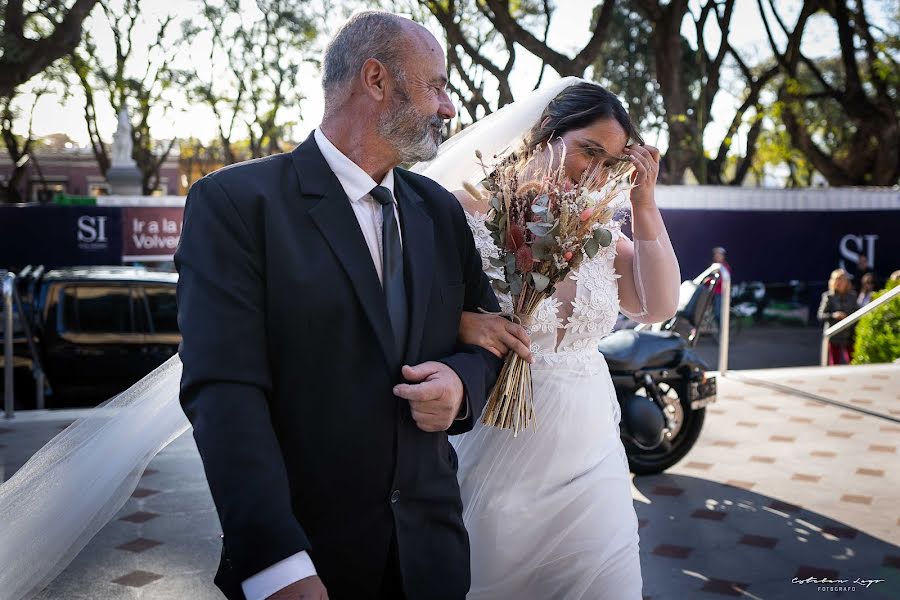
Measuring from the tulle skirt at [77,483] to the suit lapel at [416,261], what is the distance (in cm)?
87

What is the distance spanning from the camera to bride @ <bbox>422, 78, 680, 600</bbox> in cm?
262

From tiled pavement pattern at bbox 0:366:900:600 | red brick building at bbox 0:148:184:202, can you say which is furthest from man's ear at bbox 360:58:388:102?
red brick building at bbox 0:148:184:202

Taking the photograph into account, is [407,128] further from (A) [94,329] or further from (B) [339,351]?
(A) [94,329]

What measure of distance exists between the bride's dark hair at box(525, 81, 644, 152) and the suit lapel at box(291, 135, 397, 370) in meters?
1.22

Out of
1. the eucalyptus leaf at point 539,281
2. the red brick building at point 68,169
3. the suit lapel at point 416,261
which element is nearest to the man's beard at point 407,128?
the suit lapel at point 416,261

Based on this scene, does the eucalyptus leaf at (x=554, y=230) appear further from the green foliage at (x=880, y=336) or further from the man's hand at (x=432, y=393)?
the green foliage at (x=880, y=336)

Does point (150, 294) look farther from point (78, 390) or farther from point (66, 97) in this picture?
point (66, 97)

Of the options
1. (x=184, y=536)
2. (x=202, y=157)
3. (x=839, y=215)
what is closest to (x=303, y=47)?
(x=839, y=215)

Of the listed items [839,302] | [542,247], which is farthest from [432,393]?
[839,302]

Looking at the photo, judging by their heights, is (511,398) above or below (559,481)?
above

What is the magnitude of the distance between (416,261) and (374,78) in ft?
1.26

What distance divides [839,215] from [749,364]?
4.91 meters

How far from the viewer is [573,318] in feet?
9.41

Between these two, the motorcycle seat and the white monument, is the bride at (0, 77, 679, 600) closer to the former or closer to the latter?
the motorcycle seat
